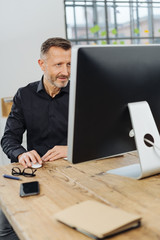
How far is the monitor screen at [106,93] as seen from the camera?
1.07m

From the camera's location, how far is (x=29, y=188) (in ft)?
3.91

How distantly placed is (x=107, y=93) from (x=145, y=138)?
0.26 metres

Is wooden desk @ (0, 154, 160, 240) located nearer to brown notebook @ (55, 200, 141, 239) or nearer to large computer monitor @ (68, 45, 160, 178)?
brown notebook @ (55, 200, 141, 239)

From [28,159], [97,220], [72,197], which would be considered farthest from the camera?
[28,159]

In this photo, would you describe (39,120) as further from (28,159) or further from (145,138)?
(145,138)

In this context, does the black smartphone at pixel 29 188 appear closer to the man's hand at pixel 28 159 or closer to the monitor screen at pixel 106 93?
the monitor screen at pixel 106 93

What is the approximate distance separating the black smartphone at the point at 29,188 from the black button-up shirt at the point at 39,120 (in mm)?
796

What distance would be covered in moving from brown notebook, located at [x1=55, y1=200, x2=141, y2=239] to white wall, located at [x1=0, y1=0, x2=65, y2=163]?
340 cm

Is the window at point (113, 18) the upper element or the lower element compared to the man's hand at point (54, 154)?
upper

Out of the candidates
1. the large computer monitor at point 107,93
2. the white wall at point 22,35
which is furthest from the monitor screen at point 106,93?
the white wall at point 22,35

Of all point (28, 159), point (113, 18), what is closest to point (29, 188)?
point (28, 159)

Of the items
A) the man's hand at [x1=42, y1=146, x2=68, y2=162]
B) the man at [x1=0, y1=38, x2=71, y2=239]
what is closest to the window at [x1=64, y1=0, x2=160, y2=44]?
the man at [x1=0, y1=38, x2=71, y2=239]

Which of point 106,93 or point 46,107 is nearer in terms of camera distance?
point 106,93

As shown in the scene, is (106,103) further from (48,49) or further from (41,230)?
(48,49)
